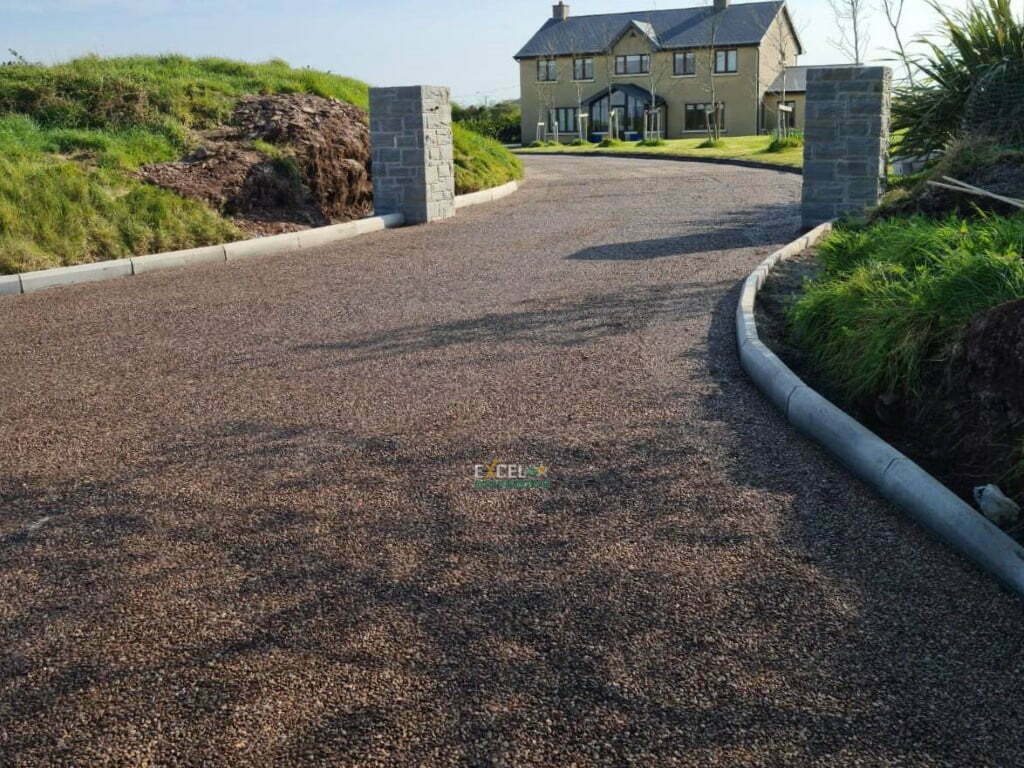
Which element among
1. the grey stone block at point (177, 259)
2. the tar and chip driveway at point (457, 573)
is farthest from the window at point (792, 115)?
the tar and chip driveway at point (457, 573)

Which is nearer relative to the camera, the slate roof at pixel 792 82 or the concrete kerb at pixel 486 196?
the concrete kerb at pixel 486 196

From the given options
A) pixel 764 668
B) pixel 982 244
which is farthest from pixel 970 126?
pixel 764 668

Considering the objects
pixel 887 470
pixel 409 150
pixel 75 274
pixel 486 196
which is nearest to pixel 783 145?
pixel 486 196

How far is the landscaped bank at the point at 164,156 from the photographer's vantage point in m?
11.4

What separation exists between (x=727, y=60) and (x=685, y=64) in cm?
246

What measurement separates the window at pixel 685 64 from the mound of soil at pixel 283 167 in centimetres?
4393

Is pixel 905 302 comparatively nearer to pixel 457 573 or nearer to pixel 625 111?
pixel 457 573

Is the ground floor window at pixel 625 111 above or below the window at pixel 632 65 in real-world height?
below

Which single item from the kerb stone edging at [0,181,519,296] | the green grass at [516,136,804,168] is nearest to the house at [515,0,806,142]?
the green grass at [516,136,804,168]

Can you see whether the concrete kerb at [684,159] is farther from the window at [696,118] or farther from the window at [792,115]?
the window at [792,115]

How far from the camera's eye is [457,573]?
380 cm

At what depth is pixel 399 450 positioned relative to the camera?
5.19 m

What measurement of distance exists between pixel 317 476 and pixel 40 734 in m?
2.09

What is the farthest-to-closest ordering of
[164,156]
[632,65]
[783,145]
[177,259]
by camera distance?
1. [632,65]
2. [783,145]
3. [164,156]
4. [177,259]
